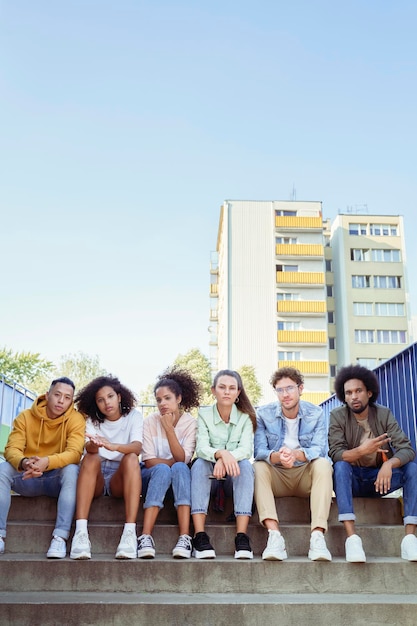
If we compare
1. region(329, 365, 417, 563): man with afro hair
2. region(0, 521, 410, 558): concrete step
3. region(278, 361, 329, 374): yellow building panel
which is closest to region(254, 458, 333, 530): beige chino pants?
region(329, 365, 417, 563): man with afro hair

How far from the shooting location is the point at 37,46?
18.8m

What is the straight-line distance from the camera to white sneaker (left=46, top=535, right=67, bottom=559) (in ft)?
13.0

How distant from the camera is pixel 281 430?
4.90 metres

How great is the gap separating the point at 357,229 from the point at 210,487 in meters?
42.6

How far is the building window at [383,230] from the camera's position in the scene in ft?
149

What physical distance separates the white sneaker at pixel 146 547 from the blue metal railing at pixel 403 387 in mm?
2402

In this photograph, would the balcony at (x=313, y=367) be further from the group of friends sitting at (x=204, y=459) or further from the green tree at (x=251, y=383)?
the group of friends sitting at (x=204, y=459)

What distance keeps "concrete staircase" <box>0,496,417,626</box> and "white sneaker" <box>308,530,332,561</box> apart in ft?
0.14

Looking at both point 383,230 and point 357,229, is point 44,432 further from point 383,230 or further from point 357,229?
point 383,230

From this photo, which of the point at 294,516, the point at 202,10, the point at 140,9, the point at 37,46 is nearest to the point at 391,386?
the point at 294,516

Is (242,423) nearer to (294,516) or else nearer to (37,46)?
(294,516)

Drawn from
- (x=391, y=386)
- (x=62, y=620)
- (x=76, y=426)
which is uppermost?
(x=391, y=386)

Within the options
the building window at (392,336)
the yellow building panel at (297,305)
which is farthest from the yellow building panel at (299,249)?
the building window at (392,336)

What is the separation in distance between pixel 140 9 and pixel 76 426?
13998 mm
